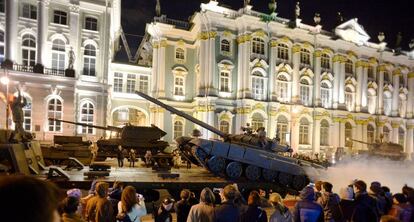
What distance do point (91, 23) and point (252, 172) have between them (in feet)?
77.1

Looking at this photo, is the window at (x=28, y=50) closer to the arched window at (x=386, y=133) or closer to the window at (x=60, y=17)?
the window at (x=60, y=17)

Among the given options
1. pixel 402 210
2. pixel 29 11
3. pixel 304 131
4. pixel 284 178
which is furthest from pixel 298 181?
pixel 29 11

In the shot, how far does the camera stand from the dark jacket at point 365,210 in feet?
19.6

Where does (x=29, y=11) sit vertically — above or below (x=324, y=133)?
above

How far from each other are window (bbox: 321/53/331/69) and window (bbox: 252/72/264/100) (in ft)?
32.9

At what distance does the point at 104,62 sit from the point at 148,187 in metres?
23.0

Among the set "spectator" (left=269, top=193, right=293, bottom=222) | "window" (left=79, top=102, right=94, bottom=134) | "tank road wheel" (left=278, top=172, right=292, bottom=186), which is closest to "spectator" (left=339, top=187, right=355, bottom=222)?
"spectator" (left=269, top=193, right=293, bottom=222)

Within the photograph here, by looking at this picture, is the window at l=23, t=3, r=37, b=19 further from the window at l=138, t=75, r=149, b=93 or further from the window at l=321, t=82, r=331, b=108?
the window at l=321, t=82, r=331, b=108

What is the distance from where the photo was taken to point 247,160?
14.2 metres

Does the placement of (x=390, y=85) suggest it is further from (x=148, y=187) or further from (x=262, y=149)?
(x=148, y=187)

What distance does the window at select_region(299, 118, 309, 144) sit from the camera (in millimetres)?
39062

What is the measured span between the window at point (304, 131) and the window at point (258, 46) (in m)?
9.71

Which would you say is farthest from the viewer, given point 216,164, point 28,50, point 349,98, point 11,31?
point 349,98

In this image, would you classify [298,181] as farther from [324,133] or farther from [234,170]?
[324,133]
